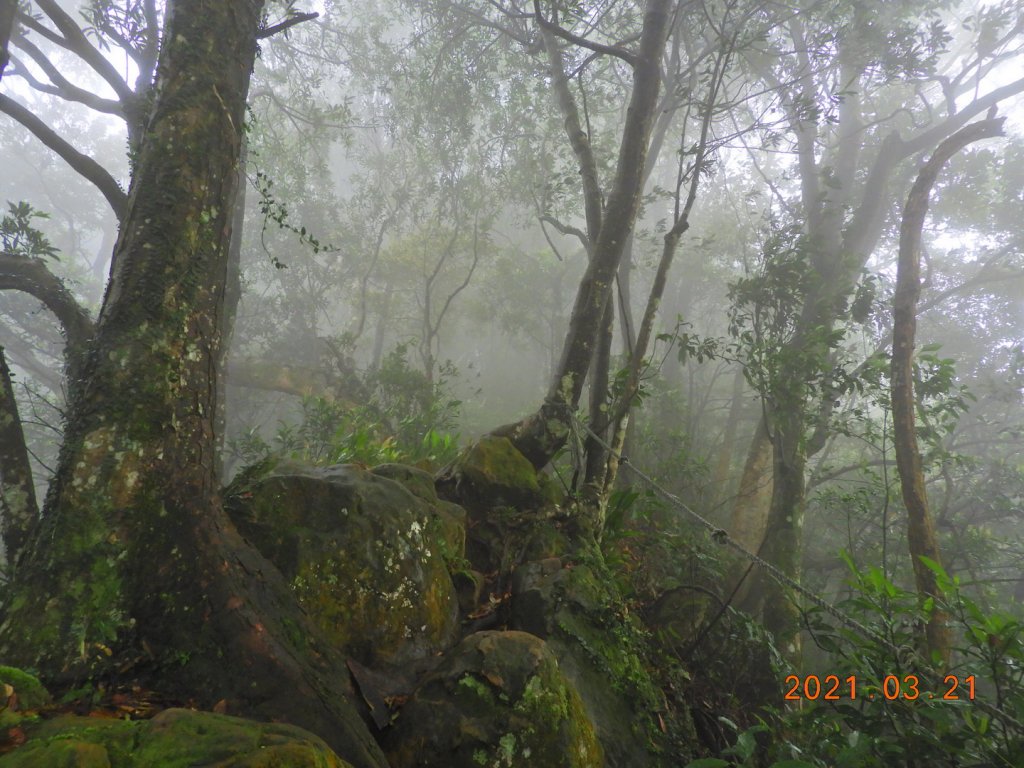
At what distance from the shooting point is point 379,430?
8867 mm

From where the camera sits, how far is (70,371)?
3762 mm

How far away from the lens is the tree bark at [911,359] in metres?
4.28

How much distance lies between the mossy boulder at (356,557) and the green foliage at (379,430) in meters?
2.07

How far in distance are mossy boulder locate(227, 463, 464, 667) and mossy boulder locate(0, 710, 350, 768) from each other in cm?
117

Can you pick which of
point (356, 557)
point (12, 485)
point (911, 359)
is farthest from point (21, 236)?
point (911, 359)

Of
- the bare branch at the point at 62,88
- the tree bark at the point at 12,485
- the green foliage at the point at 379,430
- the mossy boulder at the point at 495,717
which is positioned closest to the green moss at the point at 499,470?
the green foliage at the point at 379,430

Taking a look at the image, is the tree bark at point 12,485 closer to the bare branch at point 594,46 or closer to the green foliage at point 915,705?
the green foliage at point 915,705

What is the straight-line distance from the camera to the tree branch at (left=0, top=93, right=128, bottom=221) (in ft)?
12.1

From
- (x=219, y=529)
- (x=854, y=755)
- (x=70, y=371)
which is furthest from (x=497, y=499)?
(x=70, y=371)

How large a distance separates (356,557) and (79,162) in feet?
11.4

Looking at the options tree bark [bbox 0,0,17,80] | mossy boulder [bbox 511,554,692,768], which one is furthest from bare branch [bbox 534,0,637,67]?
mossy boulder [bbox 511,554,692,768]

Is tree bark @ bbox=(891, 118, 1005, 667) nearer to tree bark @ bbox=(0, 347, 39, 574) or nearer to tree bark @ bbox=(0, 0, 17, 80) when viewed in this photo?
tree bark @ bbox=(0, 347, 39, 574)

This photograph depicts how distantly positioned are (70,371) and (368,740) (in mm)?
3415

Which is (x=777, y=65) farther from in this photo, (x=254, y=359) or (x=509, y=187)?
(x=254, y=359)
